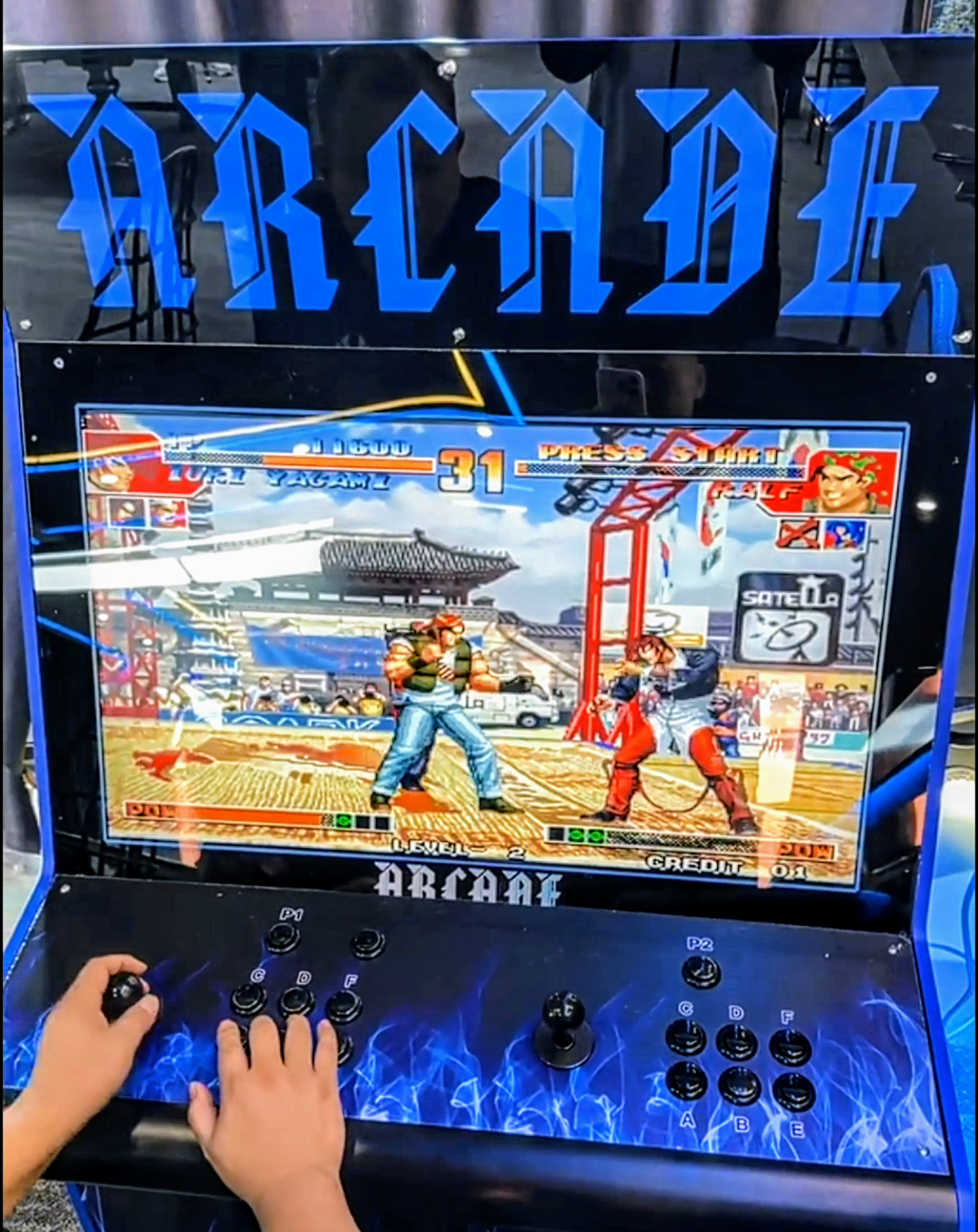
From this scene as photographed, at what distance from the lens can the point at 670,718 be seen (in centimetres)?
100

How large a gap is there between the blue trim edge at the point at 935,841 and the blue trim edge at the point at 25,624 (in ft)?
2.47

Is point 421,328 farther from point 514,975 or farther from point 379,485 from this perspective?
point 514,975

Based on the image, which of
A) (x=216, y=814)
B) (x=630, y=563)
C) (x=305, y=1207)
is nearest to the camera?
(x=305, y=1207)

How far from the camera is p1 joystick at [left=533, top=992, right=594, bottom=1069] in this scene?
0.91m

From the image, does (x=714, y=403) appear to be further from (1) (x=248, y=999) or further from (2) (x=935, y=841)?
(1) (x=248, y=999)

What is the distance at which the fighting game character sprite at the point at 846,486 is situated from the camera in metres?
0.92

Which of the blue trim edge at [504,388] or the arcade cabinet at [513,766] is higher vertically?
the blue trim edge at [504,388]

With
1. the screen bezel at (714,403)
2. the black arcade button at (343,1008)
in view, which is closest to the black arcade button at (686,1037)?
the screen bezel at (714,403)

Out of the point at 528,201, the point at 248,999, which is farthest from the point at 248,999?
the point at 528,201

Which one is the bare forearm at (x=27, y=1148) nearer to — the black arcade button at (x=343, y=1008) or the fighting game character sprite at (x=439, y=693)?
the black arcade button at (x=343, y=1008)

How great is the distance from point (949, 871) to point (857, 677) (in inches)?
20.9

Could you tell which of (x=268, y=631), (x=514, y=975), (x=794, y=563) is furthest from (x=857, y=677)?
(x=268, y=631)

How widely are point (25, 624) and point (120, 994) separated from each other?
0.33 meters

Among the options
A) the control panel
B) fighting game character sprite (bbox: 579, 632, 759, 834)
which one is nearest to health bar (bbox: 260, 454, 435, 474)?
fighting game character sprite (bbox: 579, 632, 759, 834)
